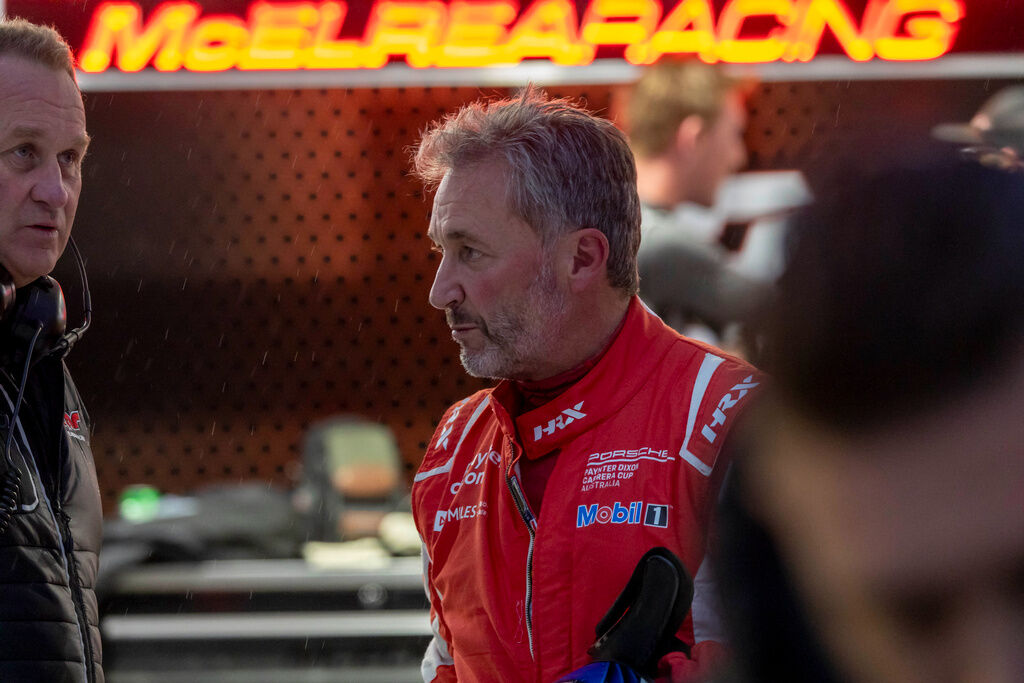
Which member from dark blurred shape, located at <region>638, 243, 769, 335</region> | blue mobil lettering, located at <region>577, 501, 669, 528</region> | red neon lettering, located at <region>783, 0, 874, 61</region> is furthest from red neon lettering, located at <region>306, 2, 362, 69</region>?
blue mobil lettering, located at <region>577, 501, 669, 528</region>

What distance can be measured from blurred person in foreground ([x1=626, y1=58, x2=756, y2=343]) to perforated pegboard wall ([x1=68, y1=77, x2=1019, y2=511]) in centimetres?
57

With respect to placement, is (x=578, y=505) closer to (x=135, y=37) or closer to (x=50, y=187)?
(x=50, y=187)

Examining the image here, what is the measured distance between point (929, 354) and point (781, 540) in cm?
12

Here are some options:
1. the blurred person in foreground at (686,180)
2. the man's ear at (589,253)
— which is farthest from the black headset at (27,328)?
the blurred person in foreground at (686,180)

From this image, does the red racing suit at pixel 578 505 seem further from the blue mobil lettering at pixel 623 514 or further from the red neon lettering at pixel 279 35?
the red neon lettering at pixel 279 35

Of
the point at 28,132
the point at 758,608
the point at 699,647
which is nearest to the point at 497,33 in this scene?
the point at 28,132

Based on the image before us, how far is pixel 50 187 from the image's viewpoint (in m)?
1.90

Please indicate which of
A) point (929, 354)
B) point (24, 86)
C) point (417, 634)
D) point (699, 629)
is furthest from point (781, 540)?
point (417, 634)

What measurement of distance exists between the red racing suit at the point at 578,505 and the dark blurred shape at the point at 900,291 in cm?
107

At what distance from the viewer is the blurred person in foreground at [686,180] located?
113 inches

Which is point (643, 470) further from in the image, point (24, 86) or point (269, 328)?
point (269, 328)

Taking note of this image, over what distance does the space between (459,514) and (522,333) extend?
317 mm

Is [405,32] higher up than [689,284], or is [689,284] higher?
[405,32]

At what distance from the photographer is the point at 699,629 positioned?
165 cm
